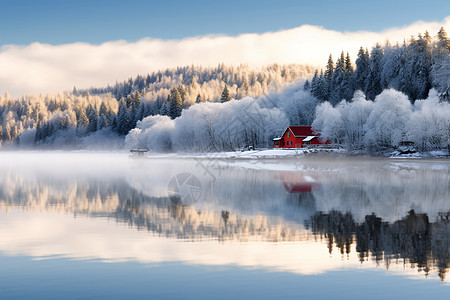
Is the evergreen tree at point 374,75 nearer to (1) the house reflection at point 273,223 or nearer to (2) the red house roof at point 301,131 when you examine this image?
(2) the red house roof at point 301,131

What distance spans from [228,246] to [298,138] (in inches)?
3007

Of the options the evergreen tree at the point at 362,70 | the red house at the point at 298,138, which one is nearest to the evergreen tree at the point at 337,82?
the evergreen tree at the point at 362,70

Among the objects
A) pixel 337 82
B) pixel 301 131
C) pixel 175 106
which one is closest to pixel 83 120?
pixel 175 106

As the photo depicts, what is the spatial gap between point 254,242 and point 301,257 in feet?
7.69

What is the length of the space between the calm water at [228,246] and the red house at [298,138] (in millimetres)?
59924

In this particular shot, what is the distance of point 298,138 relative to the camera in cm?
8962

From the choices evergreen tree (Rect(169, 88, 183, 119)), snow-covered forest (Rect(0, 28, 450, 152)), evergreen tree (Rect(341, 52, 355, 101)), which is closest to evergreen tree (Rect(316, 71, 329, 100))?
snow-covered forest (Rect(0, 28, 450, 152))

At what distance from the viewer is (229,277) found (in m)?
11.6

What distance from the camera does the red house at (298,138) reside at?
87625 mm

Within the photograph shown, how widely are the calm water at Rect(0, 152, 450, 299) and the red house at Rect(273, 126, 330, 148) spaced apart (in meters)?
59.9

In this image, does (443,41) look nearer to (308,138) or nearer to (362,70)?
(362,70)

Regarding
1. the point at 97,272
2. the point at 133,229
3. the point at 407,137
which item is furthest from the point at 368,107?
the point at 97,272

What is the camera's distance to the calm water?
35.7 feet

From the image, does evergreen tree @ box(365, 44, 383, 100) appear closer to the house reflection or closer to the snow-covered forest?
the snow-covered forest
